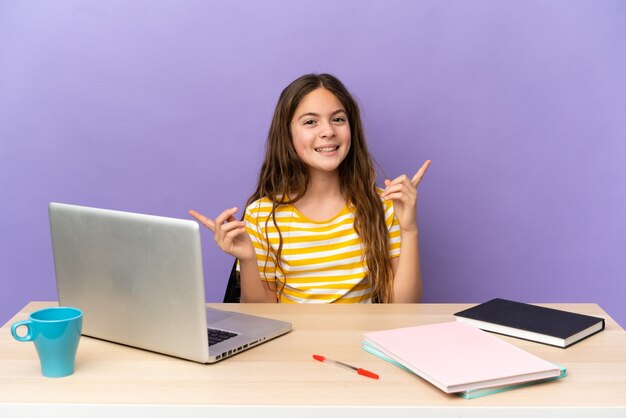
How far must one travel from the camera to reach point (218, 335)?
1423 millimetres

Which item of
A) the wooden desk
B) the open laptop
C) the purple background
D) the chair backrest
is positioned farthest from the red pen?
the purple background

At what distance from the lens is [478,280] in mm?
2717

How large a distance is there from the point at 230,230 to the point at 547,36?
1508 mm

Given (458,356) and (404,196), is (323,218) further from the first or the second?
(458,356)

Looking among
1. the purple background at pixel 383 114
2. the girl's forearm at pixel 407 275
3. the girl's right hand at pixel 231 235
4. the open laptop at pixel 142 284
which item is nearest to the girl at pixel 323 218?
the girl's forearm at pixel 407 275

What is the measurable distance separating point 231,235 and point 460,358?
2.05 feet

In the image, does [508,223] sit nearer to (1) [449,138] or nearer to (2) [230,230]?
(1) [449,138]

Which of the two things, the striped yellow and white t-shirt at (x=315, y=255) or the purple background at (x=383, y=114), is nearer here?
the striped yellow and white t-shirt at (x=315, y=255)

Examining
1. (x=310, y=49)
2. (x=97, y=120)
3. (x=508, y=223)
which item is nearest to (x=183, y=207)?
(x=97, y=120)

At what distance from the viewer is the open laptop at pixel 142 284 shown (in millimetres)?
1255

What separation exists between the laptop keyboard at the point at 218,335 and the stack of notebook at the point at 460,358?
0.87 feet

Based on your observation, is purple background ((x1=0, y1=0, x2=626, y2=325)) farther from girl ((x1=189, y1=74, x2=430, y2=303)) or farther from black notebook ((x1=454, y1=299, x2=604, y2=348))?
black notebook ((x1=454, y1=299, x2=604, y2=348))

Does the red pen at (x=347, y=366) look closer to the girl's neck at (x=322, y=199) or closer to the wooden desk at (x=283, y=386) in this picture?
the wooden desk at (x=283, y=386)

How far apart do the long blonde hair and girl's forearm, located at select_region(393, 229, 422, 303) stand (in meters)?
0.06
